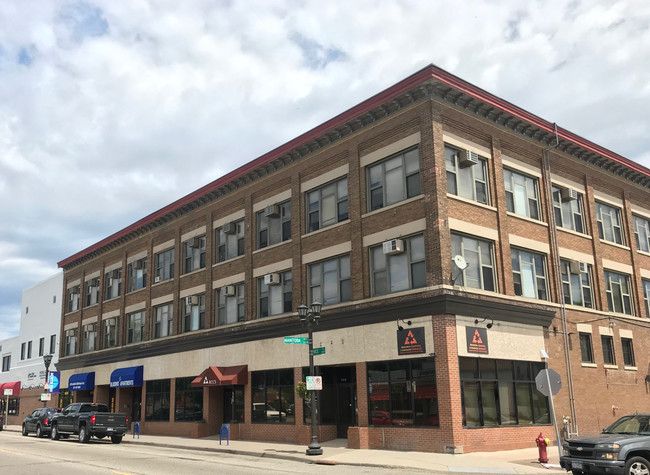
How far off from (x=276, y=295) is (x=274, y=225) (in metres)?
3.39

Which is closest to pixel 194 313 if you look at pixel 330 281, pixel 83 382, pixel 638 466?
pixel 330 281

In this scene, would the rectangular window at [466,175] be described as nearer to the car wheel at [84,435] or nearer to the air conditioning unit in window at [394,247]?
the air conditioning unit in window at [394,247]

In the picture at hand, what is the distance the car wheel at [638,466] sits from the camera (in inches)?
541

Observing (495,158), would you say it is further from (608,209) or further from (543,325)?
(608,209)

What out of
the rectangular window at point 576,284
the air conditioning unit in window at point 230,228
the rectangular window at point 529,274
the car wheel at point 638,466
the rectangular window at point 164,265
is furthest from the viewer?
the rectangular window at point 164,265

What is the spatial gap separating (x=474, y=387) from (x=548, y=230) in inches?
336

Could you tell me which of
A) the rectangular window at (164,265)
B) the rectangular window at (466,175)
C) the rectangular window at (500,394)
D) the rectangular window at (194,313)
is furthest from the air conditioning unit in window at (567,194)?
the rectangular window at (164,265)

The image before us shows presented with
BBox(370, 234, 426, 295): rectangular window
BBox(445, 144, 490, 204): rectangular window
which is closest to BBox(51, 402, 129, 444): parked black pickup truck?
BBox(370, 234, 426, 295): rectangular window

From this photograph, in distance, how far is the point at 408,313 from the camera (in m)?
22.6

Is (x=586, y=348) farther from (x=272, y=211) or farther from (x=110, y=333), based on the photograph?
(x=110, y=333)

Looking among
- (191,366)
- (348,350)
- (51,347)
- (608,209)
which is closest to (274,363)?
(348,350)

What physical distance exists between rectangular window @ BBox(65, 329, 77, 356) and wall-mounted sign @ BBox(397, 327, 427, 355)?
32562mm

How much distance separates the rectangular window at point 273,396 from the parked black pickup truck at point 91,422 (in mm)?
6606

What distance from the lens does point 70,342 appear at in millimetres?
48562
